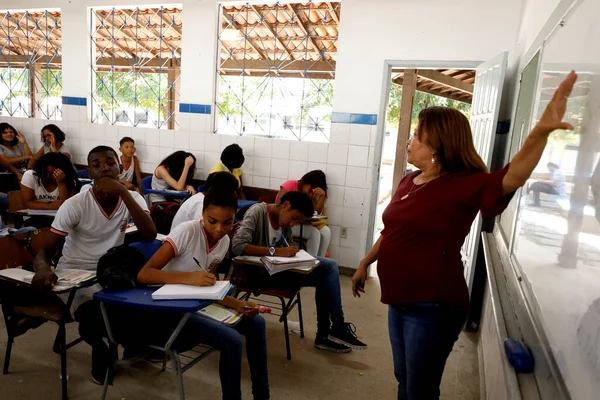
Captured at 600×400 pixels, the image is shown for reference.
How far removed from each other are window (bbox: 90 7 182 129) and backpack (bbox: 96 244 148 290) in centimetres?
359

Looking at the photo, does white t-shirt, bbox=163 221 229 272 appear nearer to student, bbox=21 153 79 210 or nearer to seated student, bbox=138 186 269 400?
seated student, bbox=138 186 269 400

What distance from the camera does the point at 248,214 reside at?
2633mm

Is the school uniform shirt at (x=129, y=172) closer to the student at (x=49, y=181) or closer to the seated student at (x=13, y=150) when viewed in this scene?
the seated student at (x=13, y=150)

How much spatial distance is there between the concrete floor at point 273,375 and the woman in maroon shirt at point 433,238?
1037mm

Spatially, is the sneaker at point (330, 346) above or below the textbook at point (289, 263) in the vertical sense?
below

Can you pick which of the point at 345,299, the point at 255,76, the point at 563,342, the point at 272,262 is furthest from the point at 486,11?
the point at 563,342

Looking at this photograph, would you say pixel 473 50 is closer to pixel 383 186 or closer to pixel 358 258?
pixel 358 258

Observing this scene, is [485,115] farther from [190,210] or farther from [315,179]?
[190,210]

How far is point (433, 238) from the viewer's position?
1348mm

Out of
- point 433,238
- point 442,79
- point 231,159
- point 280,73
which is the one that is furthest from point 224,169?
point 442,79

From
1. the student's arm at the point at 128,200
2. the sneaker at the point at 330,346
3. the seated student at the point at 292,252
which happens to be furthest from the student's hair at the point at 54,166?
the sneaker at the point at 330,346

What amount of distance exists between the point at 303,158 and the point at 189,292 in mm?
3018

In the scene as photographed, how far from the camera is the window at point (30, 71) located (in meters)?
5.70

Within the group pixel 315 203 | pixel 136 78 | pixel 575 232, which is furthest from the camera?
pixel 136 78
